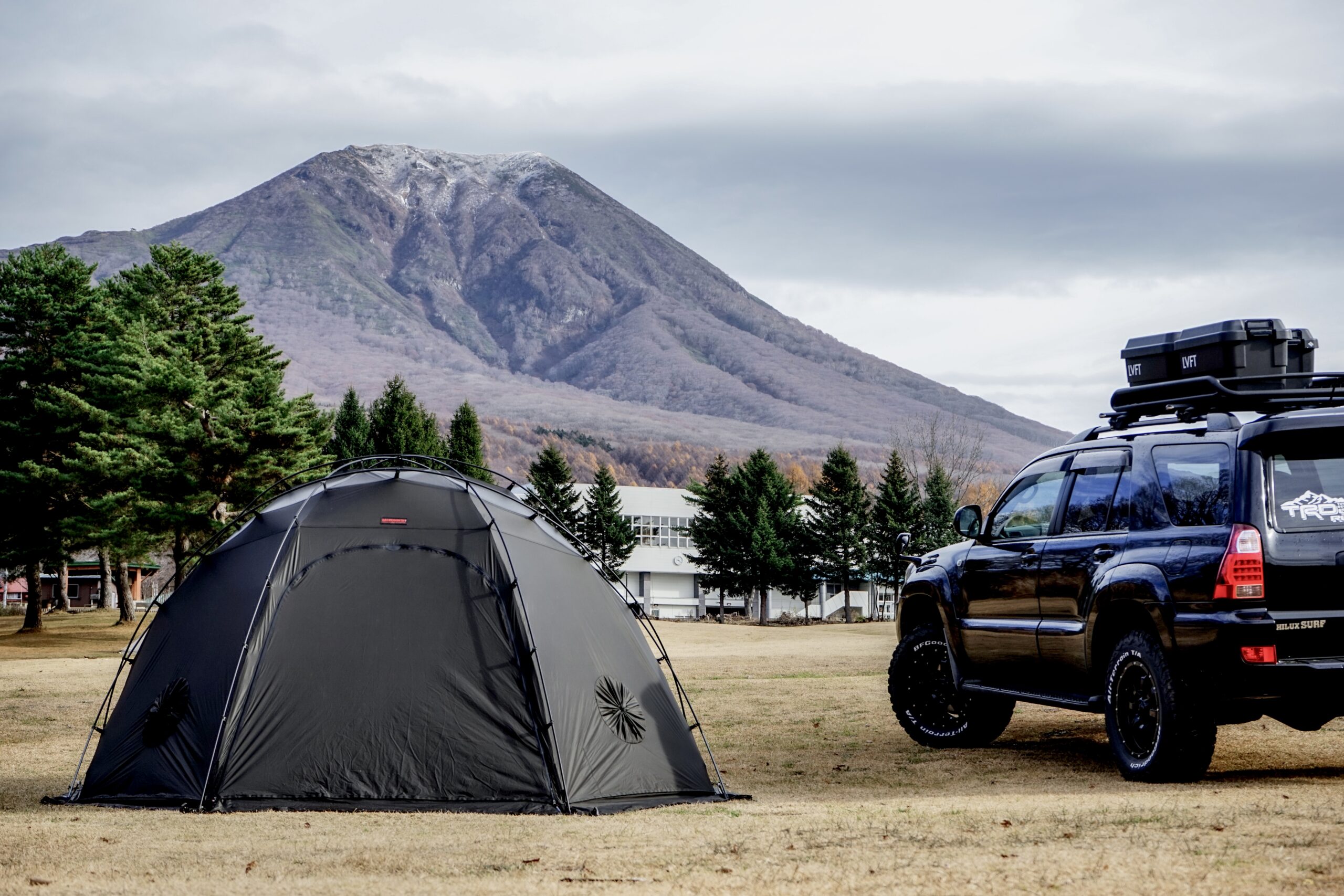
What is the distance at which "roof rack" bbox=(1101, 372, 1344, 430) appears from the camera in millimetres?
8867

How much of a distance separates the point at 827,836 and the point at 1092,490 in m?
3.96

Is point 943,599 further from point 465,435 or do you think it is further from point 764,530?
point 465,435

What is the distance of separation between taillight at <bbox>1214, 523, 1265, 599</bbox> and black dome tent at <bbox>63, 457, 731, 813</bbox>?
3647 millimetres

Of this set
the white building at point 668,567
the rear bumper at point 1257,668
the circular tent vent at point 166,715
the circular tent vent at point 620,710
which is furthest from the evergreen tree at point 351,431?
the rear bumper at point 1257,668

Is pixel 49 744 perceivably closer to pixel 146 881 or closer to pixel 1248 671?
pixel 146 881

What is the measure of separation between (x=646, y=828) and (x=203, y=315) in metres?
48.1

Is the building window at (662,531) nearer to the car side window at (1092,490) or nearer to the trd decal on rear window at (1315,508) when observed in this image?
the car side window at (1092,490)

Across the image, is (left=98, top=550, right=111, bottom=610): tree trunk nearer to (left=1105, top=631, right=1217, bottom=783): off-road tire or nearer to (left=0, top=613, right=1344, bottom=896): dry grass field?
(left=0, top=613, right=1344, bottom=896): dry grass field

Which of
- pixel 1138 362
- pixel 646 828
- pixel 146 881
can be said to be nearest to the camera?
pixel 146 881

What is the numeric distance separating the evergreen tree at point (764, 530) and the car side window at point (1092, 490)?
58.0 meters

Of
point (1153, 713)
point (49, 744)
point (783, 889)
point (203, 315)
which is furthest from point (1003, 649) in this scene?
point (203, 315)

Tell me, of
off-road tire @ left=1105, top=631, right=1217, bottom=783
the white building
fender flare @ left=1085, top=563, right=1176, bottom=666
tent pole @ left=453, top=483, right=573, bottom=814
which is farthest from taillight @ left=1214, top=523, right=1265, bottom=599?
the white building

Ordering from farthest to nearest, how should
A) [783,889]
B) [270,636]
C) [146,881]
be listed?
[270,636] → [146,881] → [783,889]

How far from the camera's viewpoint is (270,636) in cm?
942
